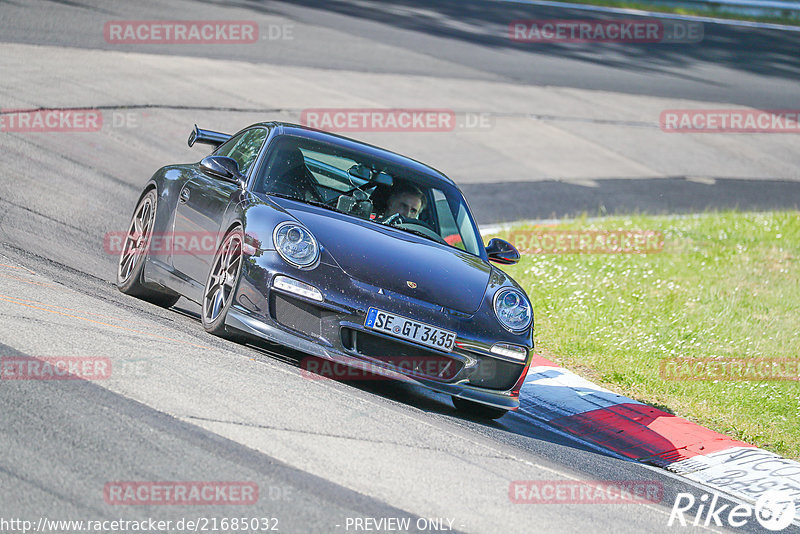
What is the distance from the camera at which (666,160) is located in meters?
17.7

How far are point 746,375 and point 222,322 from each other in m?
4.46

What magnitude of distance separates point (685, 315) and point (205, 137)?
15.0 ft

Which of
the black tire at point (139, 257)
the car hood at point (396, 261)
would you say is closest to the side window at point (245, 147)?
the black tire at point (139, 257)

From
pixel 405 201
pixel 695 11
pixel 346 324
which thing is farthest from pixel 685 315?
pixel 695 11

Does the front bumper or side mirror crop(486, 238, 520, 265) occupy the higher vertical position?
side mirror crop(486, 238, 520, 265)

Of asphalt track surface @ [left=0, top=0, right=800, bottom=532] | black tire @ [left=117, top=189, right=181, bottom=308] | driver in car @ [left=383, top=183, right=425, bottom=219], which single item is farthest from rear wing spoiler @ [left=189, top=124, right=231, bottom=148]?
driver in car @ [left=383, top=183, right=425, bottom=219]

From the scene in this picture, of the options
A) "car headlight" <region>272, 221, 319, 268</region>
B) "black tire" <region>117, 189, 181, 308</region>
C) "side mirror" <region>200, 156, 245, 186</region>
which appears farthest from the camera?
"black tire" <region>117, 189, 181, 308</region>

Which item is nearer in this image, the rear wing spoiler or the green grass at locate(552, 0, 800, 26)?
the rear wing spoiler

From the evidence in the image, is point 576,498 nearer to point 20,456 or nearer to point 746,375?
point 20,456

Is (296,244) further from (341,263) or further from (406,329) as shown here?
(406,329)

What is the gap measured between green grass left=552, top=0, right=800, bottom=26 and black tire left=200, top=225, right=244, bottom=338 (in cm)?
2296

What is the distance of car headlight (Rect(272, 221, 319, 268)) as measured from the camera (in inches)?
238

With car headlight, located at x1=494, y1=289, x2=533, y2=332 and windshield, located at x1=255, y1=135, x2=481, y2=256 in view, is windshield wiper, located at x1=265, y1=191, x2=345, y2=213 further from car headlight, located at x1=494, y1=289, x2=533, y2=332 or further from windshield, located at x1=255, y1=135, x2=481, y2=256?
car headlight, located at x1=494, y1=289, x2=533, y2=332

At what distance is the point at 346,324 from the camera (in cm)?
588
